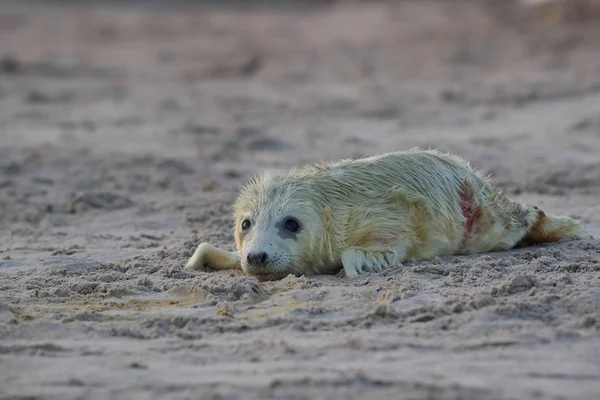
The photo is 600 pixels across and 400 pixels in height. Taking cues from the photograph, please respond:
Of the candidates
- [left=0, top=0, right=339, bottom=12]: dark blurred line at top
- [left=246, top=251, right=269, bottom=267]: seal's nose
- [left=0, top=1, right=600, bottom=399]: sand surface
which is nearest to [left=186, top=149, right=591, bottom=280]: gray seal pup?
[left=246, top=251, right=269, bottom=267]: seal's nose

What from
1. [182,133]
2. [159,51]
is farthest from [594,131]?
[159,51]

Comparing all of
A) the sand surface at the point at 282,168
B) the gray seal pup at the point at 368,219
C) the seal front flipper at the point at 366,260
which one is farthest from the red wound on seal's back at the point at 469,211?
the seal front flipper at the point at 366,260

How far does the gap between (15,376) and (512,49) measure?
41.6 ft

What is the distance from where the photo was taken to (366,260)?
19.7 ft

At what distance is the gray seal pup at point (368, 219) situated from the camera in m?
6.10

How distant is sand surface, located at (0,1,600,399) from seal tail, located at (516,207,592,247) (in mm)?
193

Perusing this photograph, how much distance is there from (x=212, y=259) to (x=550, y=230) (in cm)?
203

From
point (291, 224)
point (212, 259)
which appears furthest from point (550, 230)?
point (212, 259)

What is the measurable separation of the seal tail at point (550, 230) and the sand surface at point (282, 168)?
0.19 metres

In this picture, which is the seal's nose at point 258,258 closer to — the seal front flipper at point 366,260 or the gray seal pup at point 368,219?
the gray seal pup at point 368,219

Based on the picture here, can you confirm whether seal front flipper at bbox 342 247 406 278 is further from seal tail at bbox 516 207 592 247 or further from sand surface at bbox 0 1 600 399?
seal tail at bbox 516 207 592 247

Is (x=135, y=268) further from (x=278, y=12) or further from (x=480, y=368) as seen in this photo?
(x=278, y=12)

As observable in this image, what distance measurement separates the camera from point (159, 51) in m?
19.6

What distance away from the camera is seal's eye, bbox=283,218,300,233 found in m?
6.16
